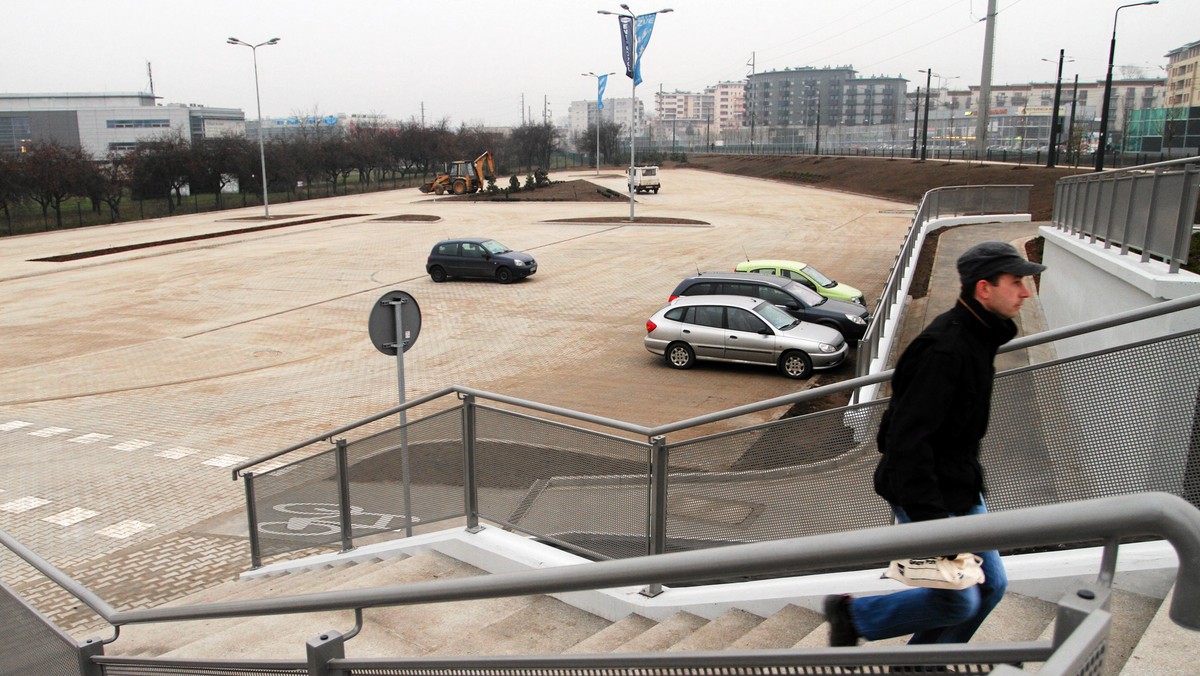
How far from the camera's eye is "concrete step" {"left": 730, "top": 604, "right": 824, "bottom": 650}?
4.07 meters

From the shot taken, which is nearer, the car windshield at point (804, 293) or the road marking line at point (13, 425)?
the road marking line at point (13, 425)

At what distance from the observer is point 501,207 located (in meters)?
57.8

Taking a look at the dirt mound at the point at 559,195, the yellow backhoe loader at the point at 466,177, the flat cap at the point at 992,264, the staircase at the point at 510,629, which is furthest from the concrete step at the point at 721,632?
the yellow backhoe loader at the point at 466,177

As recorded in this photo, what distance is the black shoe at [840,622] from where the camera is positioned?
3.13 m

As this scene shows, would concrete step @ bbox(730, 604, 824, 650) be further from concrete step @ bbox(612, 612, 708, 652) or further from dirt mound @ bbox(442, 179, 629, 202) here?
dirt mound @ bbox(442, 179, 629, 202)

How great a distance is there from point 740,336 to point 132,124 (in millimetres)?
124807

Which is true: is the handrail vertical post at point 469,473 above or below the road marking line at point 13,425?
above

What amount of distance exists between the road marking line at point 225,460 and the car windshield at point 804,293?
11.1 m

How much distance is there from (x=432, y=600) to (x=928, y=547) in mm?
1656

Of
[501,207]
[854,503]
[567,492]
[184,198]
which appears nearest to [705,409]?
[567,492]

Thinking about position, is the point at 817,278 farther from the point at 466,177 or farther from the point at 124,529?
the point at 466,177

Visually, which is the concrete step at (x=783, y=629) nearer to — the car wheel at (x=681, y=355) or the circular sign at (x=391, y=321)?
the circular sign at (x=391, y=321)

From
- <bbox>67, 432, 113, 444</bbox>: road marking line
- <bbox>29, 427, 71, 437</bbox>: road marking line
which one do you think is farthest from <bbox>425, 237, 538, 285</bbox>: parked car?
<bbox>67, 432, 113, 444</bbox>: road marking line

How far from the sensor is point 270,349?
20.0 metres
